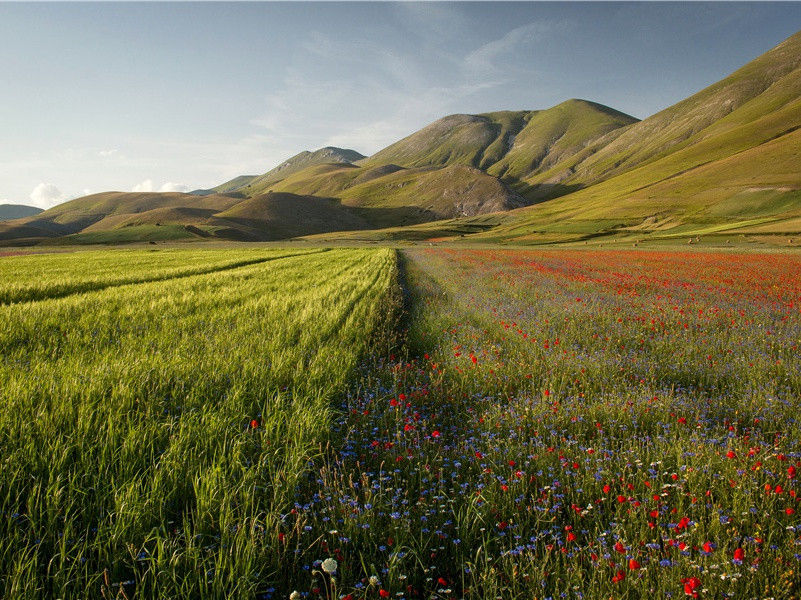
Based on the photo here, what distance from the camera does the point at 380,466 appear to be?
3.46m

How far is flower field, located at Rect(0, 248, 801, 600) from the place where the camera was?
233cm

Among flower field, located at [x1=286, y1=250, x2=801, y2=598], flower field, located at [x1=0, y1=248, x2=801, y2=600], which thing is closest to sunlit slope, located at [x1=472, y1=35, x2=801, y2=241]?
flower field, located at [x1=286, y1=250, x2=801, y2=598]

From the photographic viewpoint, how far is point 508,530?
3055mm

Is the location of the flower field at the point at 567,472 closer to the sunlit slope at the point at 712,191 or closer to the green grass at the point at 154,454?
the green grass at the point at 154,454

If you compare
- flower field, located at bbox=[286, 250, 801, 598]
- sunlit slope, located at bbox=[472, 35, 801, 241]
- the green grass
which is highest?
sunlit slope, located at bbox=[472, 35, 801, 241]

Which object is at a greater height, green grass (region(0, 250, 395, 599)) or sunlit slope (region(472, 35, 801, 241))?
sunlit slope (region(472, 35, 801, 241))

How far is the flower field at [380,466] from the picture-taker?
2.33 m

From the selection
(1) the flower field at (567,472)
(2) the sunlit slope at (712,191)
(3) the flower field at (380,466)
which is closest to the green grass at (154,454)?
(3) the flower field at (380,466)

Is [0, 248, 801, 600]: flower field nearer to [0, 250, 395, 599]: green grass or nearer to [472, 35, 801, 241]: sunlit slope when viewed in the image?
[0, 250, 395, 599]: green grass

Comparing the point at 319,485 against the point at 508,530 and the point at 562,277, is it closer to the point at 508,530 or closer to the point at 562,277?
the point at 508,530

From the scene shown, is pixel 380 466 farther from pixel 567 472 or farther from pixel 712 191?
pixel 712 191

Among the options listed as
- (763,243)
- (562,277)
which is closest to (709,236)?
(763,243)

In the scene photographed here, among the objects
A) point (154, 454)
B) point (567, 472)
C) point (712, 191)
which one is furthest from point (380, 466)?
point (712, 191)

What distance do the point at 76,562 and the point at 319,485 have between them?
1607mm
